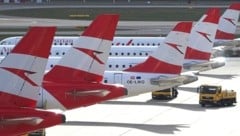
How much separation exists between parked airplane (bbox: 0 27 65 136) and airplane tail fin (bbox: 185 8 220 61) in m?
39.5

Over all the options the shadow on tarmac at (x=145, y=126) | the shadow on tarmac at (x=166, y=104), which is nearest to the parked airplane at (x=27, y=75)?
the shadow on tarmac at (x=145, y=126)

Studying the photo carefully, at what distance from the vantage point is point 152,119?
4569cm

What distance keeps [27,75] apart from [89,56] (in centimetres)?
1057

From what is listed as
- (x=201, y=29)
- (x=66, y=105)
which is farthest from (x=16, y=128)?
(x=201, y=29)

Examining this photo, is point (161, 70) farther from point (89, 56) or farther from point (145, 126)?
point (89, 56)

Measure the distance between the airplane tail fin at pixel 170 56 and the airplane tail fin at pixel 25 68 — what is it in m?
23.8

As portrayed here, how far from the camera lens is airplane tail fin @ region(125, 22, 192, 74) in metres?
48.9

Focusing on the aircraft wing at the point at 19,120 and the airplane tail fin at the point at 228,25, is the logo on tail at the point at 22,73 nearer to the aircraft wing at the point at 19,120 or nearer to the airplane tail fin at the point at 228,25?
the aircraft wing at the point at 19,120

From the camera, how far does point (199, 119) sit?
45.6 m

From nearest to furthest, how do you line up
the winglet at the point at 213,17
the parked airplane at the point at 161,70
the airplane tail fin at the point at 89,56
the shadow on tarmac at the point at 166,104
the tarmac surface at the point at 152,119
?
the airplane tail fin at the point at 89,56 < the tarmac surface at the point at 152,119 < the parked airplane at the point at 161,70 < the shadow on tarmac at the point at 166,104 < the winglet at the point at 213,17

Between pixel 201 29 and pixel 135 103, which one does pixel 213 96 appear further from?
pixel 201 29

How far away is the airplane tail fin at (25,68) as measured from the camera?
83.0 ft

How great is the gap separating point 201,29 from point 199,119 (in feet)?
67.0

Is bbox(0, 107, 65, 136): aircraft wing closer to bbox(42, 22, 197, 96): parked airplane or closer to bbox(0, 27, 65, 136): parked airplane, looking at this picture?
bbox(0, 27, 65, 136): parked airplane
